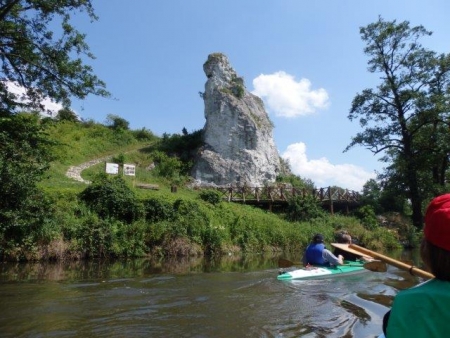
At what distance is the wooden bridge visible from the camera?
33.4 metres

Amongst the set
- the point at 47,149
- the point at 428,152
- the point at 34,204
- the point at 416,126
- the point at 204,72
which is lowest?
the point at 34,204

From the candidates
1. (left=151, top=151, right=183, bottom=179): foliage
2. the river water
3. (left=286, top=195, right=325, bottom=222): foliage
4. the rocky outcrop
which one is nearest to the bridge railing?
(left=286, top=195, right=325, bottom=222): foliage

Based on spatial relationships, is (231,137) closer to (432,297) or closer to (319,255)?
(319,255)

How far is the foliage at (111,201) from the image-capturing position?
19.6m

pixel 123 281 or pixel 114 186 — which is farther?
pixel 114 186

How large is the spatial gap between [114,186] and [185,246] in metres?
4.73

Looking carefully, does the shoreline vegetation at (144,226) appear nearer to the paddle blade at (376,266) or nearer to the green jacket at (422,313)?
the paddle blade at (376,266)

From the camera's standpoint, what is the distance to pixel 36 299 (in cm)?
868

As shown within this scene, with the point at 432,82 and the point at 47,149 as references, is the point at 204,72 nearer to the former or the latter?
the point at 432,82

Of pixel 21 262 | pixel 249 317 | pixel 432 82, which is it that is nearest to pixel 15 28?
pixel 21 262

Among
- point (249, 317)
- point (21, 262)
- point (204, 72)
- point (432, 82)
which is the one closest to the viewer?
point (249, 317)

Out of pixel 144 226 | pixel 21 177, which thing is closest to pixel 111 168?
pixel 144 226

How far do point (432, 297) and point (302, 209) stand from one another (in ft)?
98.3

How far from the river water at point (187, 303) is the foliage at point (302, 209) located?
17069 millimetres
